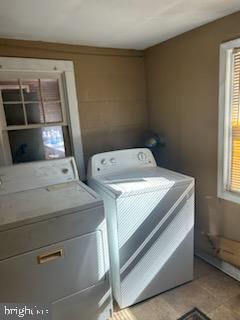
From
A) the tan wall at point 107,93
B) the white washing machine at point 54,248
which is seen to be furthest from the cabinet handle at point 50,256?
the tan wall at point 107,93

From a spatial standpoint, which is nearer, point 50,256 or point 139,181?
point 50,256

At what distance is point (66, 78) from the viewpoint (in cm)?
226

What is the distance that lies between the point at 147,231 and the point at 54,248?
72 cm

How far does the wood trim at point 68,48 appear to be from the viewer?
2.02m

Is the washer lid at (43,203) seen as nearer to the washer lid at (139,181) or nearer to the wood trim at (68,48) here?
the washer lid at (139,181)

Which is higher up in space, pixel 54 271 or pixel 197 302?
A: pixel 54 271

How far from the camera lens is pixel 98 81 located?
96.2 inches

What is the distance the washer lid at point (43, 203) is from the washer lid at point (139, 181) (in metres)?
0.20

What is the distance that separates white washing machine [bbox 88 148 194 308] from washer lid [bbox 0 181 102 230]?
218mm

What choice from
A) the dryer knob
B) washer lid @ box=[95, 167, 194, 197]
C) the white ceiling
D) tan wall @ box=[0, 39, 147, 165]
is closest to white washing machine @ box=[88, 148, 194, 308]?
washer lid @ box=[95, 167, 194, 197]

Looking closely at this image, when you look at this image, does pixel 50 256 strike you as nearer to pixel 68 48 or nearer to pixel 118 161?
pixel 118 161

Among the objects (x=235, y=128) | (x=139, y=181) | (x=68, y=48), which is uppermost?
(x=68, y=48)

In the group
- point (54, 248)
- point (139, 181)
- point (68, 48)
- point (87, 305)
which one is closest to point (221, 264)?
point (139, 181)

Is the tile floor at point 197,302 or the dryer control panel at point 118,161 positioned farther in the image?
the dryer control panel at point 118,161
